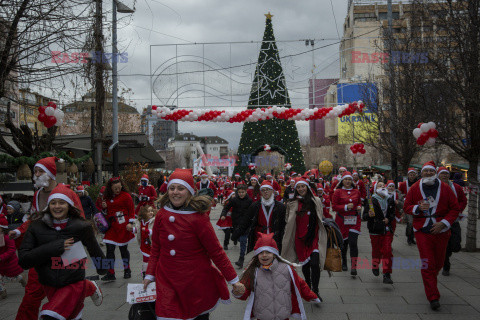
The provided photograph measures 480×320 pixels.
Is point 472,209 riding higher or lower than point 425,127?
lower

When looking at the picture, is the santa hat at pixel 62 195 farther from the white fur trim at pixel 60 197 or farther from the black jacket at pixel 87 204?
the black jacket at pixel 87 204

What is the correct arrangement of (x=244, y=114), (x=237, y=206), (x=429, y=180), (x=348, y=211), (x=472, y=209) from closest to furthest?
(x=429, y=180), (x=348, y=211), (x=472, y=209), (x=237, y=206), (x=244, y=114)

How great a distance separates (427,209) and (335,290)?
189 centimetres

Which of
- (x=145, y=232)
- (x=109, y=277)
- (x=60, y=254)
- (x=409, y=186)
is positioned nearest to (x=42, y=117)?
(x=109, y=277)

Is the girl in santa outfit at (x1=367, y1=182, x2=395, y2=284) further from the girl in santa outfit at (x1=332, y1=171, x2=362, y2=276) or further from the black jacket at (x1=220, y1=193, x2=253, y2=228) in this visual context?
the black jacket at (x1=220, y1=193, x2=253, y2=228)

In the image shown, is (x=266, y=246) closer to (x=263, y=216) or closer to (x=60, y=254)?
(x=60, y=254)

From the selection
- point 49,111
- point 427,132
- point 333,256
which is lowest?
point 333,256

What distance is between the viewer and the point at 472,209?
973 cm

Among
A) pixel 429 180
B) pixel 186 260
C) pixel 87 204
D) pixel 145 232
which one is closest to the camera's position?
pixel 186 260

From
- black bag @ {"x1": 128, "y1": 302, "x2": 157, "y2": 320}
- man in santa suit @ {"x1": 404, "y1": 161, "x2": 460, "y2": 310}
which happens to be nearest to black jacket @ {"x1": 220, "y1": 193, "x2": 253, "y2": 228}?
man in santa suit @ {"x1": 404, "y1": 161, "x2": 460, "y2": 310}

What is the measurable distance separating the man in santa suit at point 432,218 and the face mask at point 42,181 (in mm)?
4890

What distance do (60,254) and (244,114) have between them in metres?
14.1

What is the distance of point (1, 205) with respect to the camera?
21.2 feet

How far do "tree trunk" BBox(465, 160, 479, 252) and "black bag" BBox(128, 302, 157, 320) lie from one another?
7909 millimetres
